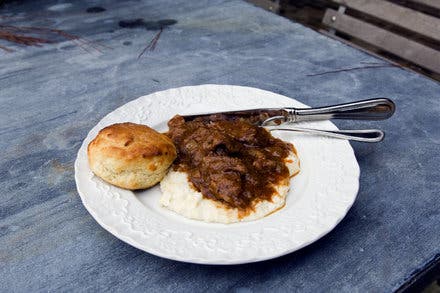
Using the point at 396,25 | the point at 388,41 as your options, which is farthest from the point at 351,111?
the point at 396,25

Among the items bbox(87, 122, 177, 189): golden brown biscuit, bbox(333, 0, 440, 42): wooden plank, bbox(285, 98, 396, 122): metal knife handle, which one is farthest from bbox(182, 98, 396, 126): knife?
bbox(333, 0, 440, 42): wooden plank

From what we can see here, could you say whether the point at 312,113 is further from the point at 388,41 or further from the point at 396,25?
the point at 396,25

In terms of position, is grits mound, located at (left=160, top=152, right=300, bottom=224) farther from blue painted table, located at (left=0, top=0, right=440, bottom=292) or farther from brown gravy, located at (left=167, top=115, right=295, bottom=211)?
blue painted table, located at (left=0, top=0, right=440, bottom=292)

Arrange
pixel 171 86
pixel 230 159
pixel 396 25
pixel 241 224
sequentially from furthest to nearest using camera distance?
pixel 396 25, pixel 171 86, pixel 230 159, pixel 241 224

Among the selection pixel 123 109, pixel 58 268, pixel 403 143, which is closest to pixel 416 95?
pixel 403 143

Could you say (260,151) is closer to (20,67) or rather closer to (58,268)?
(58,268)

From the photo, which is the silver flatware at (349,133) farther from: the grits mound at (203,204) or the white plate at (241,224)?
the grits mound at (203,204)
